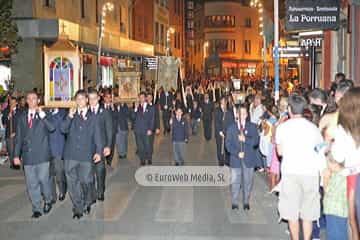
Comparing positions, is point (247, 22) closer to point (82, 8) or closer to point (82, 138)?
point (82, 8)

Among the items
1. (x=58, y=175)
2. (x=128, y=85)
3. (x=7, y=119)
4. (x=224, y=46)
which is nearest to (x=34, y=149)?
(x=58, y=175)

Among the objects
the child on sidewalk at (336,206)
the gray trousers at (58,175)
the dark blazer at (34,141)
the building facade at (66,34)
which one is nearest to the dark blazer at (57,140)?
the gray trousers at (58,175)

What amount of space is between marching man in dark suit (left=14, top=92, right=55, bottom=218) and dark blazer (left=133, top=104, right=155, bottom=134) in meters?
5.95

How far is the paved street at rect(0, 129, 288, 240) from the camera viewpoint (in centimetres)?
948

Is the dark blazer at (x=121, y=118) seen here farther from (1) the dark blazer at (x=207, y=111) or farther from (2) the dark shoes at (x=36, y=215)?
(2) the dark shoes at (x=36, y=215)

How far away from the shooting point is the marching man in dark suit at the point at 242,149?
10914 mm

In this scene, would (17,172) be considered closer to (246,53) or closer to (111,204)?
(111,204)

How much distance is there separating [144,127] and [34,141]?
6.20 meters

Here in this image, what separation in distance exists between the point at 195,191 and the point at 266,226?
3113 mm

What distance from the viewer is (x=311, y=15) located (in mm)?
16781

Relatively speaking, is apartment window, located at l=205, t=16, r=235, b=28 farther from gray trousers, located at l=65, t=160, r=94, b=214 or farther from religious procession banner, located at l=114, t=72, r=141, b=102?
gray trousers, located at l=65, t=160, r=94, b=214

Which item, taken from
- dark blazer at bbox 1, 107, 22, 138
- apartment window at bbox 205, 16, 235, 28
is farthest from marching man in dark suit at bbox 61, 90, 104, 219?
apartment window at bbox 205, 16, 235, 28

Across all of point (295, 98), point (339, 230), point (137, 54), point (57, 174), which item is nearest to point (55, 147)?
point (57, 174)

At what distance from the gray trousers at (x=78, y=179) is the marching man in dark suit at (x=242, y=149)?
2361 mm
